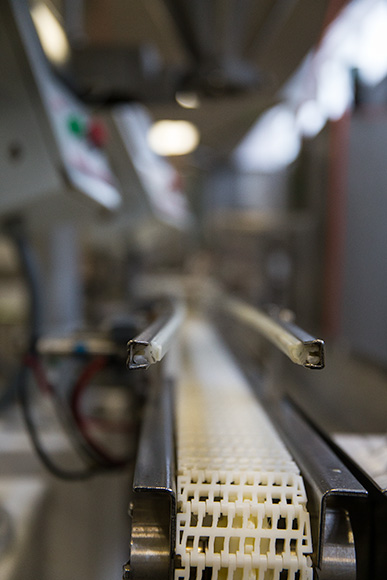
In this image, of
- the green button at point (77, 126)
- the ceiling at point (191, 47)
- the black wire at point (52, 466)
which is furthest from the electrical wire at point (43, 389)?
the ceiling at point (191, 47)

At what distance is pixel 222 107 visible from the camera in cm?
206

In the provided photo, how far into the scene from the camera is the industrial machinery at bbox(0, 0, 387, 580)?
46 cm

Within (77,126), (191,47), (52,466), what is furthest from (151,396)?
(191,47)

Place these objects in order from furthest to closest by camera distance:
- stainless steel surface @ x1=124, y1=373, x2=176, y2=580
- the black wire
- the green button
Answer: the green button, the black wire, stainless steel surface @ x1=124, y1=373, x2=176, y2=580

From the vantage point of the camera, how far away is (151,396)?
32.7 inches

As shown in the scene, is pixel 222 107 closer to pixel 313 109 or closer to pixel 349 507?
pixel 313 109

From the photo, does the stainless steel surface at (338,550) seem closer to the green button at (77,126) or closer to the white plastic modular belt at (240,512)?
the white plastic modular belt at (240,512)

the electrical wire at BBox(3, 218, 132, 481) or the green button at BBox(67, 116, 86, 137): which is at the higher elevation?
the green button at BBox(67, 116, 86, 137)

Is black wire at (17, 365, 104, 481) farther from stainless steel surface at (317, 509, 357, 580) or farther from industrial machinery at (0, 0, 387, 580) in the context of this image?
stainless steel surface at (317, 509, 357, 580)

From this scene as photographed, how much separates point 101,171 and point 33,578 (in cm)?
92

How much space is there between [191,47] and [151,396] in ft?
4.31

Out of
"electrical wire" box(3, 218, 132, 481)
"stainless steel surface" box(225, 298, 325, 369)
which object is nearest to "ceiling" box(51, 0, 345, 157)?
"electrical wire" box(3, 218, 132, 481)

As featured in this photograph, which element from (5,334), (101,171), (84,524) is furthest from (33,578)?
(5,334)

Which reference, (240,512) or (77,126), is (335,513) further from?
(77,126)
